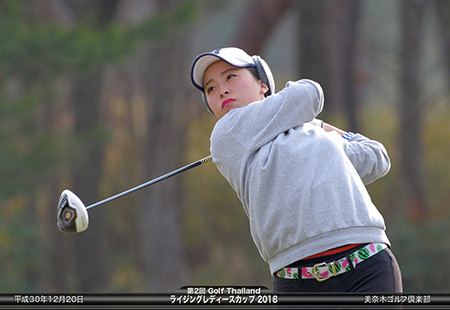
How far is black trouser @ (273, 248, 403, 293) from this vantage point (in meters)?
2.58

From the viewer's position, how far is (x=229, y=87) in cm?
290

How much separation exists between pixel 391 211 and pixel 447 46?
3.30 m

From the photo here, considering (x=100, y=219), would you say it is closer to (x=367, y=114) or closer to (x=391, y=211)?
(x=391, y=211)

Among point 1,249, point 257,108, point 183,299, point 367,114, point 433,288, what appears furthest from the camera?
point 367,114

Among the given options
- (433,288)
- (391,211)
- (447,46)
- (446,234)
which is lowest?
(433,288)

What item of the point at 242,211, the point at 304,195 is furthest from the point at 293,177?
the point at 242,211

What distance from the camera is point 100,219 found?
1310 centimetres

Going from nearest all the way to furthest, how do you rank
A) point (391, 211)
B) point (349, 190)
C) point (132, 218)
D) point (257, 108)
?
point (349, 190) < point (257, 108) < point (391, 211) < point (132, 218)

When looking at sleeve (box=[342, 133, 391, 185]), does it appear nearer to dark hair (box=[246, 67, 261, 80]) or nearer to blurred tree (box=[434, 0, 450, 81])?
dark hair (box=[246, 67, 261, 80])

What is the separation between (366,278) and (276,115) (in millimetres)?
607

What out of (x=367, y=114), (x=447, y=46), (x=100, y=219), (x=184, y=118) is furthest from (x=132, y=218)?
(x=447, y=46)

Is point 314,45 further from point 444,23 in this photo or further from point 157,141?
point 444,23

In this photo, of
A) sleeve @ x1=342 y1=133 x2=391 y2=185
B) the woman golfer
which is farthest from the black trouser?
sleeve @ x1=342 y1=133 x2=391 y2=185

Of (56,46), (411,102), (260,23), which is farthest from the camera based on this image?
(411,102)
